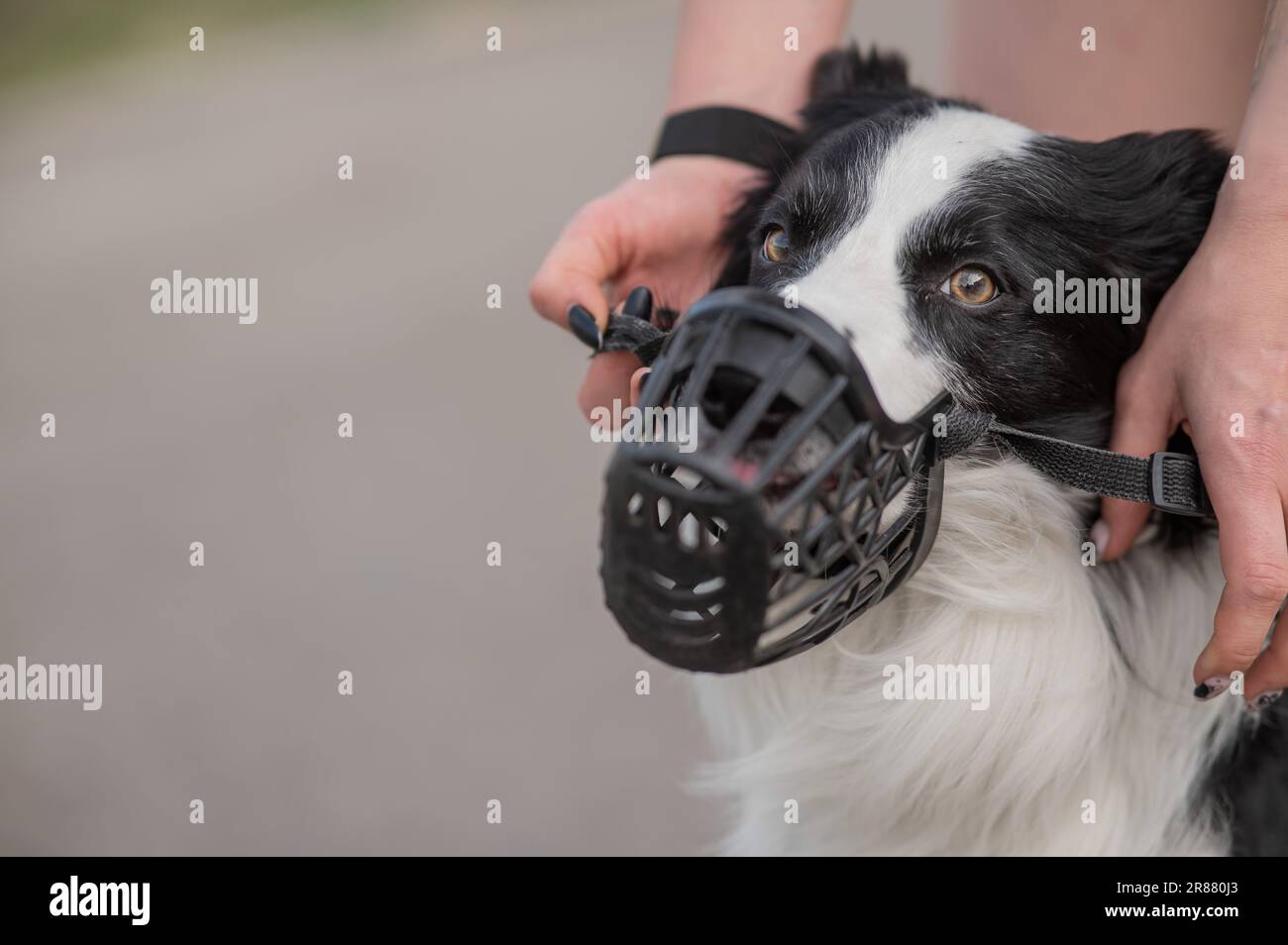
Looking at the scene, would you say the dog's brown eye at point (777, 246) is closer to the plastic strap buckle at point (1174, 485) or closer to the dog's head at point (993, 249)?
the dog's head at point (993, 249)

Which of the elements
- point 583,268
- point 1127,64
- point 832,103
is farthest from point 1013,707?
point 1127,64

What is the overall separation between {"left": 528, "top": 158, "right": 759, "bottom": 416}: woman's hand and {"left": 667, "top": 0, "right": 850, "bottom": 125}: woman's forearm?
Result: 0.14 meters

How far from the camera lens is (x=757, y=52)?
7.19ft

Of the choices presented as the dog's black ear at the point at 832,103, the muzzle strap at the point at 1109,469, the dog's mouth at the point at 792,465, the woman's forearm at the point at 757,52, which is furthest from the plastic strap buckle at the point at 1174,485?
the woman's forearm at the point at 757,52

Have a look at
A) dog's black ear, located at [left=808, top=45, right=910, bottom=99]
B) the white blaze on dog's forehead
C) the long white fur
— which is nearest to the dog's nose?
the white blaze on dog's forehead

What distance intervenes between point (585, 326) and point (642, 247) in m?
0.32

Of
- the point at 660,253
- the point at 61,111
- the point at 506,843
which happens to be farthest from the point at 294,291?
the point at 660,253

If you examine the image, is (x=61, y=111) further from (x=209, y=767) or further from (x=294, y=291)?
(x=209, y=767)

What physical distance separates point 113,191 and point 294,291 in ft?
3.98

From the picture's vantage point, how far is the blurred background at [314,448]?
2965 mm

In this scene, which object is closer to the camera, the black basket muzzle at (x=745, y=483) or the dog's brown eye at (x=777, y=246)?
the black basket muzzle at (x=745, y=483)

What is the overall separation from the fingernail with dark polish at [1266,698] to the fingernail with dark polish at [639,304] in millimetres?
968
